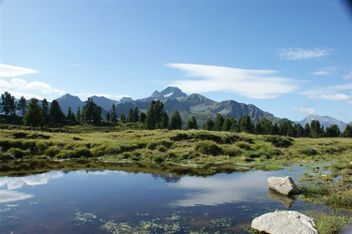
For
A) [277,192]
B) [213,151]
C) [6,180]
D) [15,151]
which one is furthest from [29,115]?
[277,192]

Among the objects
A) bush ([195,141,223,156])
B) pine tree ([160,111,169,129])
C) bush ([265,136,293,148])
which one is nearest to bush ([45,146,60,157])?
bush ([195,141,223,156])

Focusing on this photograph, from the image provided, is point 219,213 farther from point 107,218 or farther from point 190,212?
point 107,218

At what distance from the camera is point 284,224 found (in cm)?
2119

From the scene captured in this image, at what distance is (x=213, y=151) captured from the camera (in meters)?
64.5

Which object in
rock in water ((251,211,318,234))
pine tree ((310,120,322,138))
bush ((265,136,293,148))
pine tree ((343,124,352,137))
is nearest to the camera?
rock in water ((251,211,318,234))

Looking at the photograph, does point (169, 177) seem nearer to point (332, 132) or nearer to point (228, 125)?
point (228, 125)

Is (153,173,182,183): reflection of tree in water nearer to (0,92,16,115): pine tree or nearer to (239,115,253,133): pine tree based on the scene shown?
(239,115,253,133): pine tree

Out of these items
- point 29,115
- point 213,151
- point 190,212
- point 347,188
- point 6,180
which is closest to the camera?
point 190,212

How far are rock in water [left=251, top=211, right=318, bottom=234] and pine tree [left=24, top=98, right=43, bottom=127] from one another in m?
96.8

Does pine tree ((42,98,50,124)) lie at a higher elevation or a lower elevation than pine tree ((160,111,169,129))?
higher

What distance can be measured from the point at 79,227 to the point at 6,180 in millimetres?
20700

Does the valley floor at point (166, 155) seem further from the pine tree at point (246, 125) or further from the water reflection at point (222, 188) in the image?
the pine tree at point (246, 125)

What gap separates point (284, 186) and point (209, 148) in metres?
31.8

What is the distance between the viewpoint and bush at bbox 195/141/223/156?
64.2 metres
